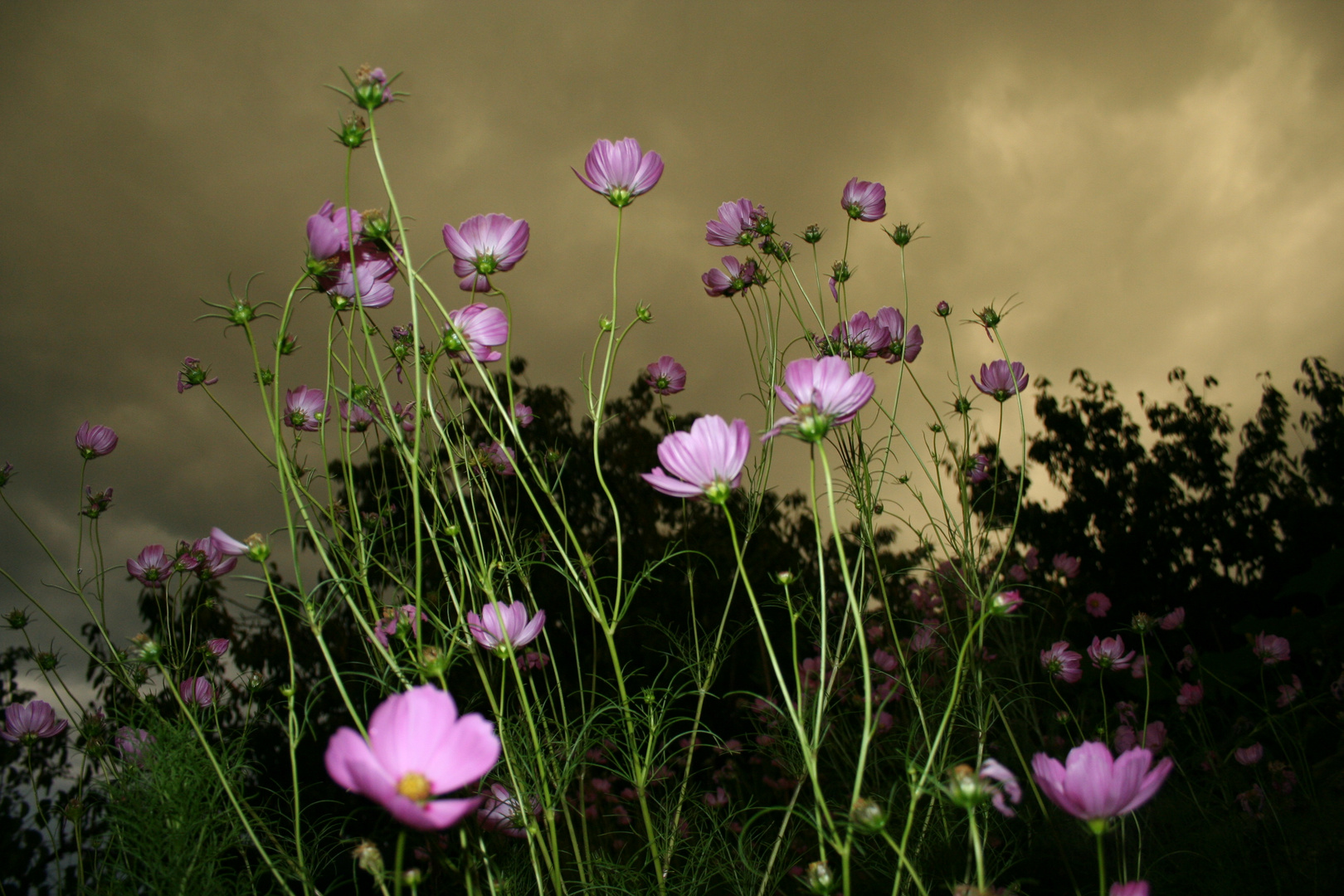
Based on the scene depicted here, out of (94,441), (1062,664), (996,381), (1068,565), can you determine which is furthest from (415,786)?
(1068,565)

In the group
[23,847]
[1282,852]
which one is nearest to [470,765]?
[1282,852]

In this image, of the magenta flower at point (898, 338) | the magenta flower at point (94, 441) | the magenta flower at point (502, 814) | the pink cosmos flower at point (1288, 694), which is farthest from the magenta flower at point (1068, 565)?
the magenta flower at point (94, 441)

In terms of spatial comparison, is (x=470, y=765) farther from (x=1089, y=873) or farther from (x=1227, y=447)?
(x=1227, y=447)

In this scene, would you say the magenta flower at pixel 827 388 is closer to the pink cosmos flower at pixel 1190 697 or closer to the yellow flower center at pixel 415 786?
the yellow flower center at pixel 415 786

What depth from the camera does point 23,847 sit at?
8.50 ft

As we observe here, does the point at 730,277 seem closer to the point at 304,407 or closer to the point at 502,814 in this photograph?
the point at 304,407

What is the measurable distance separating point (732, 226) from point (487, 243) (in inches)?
25.7

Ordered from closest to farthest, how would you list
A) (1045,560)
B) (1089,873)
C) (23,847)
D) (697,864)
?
(697,864) → (1089,873) → (23,847) → (1045,560)

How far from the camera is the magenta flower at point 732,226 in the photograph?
151cm

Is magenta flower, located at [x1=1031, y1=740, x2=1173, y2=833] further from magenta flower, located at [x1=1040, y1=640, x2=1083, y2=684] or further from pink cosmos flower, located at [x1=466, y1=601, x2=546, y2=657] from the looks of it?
magenta flower, located at [x1=1040, y1=640, x2=1083, y2=684]

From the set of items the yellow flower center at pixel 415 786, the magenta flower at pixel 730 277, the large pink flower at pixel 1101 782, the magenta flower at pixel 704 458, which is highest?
the magenta flower at pixel 730 277

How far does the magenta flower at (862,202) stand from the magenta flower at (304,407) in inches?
46.9

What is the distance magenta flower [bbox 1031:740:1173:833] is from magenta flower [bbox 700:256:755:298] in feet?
3.91

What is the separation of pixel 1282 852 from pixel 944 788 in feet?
6.38
